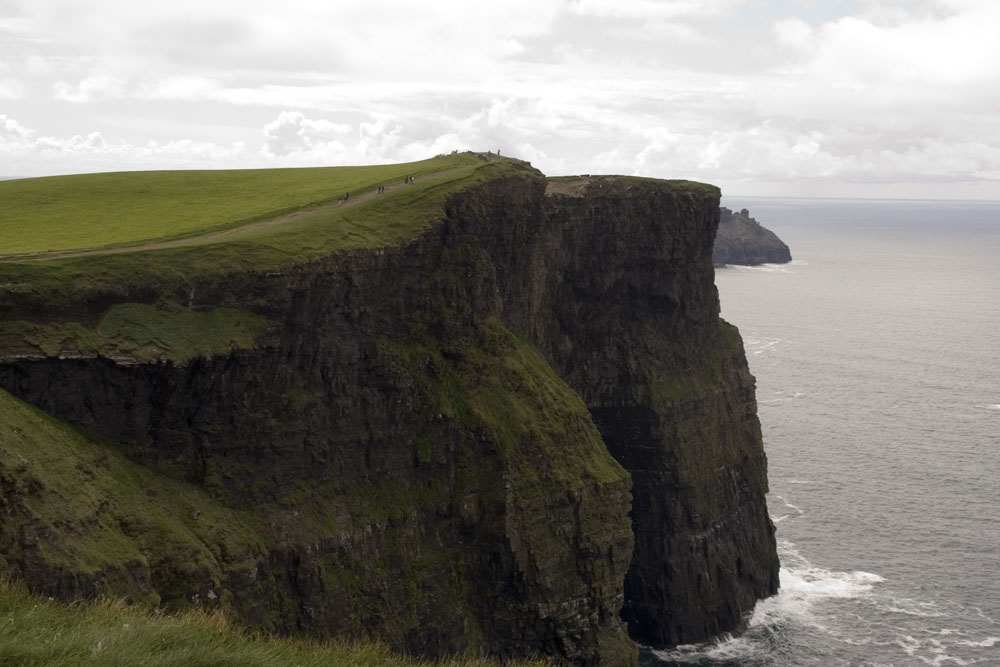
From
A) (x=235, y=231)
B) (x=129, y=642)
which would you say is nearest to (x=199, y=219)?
(x=235, y=231)

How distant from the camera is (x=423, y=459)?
56.0m

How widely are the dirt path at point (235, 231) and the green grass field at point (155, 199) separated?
2.68 ft

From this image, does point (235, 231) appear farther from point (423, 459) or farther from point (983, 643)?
point (983, 643)

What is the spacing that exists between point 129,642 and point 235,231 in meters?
37.3

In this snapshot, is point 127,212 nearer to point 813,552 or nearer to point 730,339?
point 730,339

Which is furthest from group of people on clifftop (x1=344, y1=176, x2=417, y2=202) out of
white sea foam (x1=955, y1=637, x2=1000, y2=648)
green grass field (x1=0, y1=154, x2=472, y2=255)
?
white sea foam (x1=955, y1=637, x2=1000, y2=648)

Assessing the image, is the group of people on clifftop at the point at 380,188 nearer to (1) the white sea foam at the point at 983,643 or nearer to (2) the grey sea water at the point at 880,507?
(2) the grey sea water at the point at 880,507

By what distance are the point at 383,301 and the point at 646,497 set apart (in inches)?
1109

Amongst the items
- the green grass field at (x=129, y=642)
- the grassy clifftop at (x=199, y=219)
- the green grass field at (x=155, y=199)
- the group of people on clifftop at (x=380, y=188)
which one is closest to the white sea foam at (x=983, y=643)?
the grassy clifftop at (x=199, y=219)

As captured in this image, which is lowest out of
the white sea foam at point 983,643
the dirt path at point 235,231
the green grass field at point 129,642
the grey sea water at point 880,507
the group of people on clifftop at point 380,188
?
the white sea foam at point 983,643

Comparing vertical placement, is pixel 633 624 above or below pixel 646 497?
below

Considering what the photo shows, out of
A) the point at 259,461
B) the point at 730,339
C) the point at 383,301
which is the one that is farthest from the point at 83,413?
the point at 730,339

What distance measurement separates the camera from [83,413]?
45.8m

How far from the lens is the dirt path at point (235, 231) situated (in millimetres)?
48938
